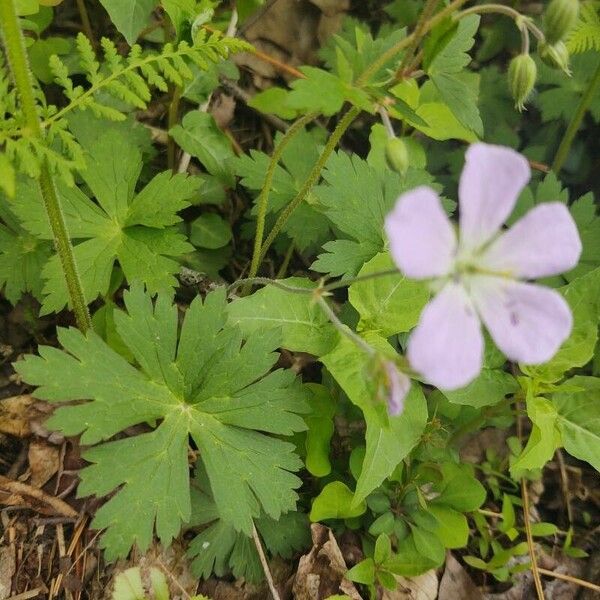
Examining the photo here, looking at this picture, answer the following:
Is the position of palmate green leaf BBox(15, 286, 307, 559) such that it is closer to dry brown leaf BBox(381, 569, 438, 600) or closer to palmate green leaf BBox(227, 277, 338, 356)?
palmate green leaf BBox(227, 277, 338, 356)

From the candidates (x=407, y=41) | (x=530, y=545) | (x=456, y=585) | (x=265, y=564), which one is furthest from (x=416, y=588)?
(x=407, y=41)


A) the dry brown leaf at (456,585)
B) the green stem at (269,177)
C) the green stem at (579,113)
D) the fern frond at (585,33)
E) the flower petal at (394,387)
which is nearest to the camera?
the flower petal at (394,387)

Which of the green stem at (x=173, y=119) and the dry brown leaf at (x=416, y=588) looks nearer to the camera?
the dry brown leaf at (x=416, y=588)

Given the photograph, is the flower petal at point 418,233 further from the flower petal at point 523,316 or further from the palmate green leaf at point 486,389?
the palmate green leaf at point 486,389

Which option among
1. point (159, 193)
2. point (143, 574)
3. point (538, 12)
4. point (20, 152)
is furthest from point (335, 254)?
point (538, 12)

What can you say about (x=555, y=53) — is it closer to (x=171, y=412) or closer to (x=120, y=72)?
(x=120, y=72)

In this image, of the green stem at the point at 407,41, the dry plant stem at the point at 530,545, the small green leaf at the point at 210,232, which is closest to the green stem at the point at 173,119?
the small green leaf at the point at 210,232
